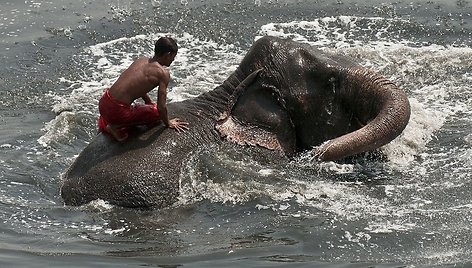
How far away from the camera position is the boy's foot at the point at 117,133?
10211 millimetres

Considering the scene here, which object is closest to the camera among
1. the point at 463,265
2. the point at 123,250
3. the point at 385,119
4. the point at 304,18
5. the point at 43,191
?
the point at 463,265

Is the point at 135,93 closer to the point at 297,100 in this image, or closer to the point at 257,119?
the point at 257,119

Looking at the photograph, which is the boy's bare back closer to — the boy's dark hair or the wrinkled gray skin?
the boy's dark hair

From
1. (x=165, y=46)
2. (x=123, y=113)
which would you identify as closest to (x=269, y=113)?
(x=165, y=46)

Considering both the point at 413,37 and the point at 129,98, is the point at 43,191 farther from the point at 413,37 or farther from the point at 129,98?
the point at 413,37

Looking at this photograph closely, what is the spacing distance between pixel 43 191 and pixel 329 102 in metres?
3.07

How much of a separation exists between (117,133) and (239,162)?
1267 mm

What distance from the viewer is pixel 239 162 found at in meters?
10.5

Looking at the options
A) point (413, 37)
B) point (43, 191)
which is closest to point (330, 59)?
point (43, 191)

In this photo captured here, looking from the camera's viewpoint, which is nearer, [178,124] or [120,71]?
[178,124]

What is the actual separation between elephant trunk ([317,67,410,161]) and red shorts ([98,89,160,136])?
1721mm

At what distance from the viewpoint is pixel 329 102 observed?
10.8 meters

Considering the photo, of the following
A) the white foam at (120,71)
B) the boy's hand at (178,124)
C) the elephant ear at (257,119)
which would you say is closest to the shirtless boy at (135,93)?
the boy's hand at (178,124)

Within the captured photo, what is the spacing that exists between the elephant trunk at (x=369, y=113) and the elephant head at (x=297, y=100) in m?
0.01
